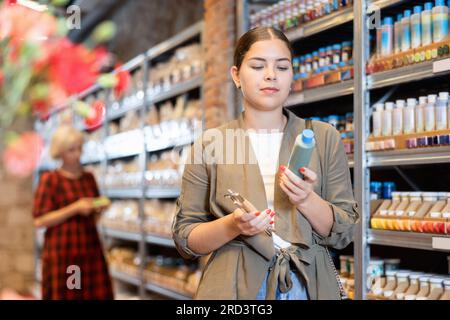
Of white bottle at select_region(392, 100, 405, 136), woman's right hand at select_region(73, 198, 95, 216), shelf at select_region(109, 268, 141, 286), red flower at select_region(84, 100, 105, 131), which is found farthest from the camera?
shelf at select_region(109, 268, 141, 286)

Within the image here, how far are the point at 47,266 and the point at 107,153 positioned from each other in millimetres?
2939

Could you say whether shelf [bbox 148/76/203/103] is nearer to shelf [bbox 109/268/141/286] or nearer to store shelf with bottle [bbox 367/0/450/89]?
shelf [bbox 109/268/141/286]

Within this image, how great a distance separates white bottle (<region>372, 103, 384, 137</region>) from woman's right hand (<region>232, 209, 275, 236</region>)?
70.8 inches

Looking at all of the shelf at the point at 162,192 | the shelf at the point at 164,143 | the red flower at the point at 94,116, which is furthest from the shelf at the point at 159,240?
the red flower at the point at 94,116

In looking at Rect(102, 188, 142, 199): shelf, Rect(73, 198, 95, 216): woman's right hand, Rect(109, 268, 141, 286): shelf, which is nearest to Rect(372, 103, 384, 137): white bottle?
Rect(73, 198, 95, 216): woman's right hand

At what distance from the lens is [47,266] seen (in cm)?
411

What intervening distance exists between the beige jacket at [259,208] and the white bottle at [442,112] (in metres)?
1.39

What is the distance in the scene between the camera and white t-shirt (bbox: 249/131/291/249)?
51.5 inches

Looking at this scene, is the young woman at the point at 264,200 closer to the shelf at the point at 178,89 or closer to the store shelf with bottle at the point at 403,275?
the store shelf with bottle at the point at 403,275

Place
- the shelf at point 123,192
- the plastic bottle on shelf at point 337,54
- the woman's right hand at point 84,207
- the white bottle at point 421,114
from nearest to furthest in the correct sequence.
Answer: the white bottle at point 421,114 < the plastic bottle on shelf at point 337,54 < the woman's right hand at point 84,207 < the shelf at point 123,192

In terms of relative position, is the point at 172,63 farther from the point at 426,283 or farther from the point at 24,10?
the point at 24,10

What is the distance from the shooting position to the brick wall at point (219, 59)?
13.4 feet

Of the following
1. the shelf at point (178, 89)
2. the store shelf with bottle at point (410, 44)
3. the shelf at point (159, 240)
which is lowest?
the shelf at point (159, 240)

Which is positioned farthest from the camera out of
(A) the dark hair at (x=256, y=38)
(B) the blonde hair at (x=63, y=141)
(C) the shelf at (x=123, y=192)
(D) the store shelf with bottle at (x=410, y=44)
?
(C) the shelf at (x=123, y=192)
